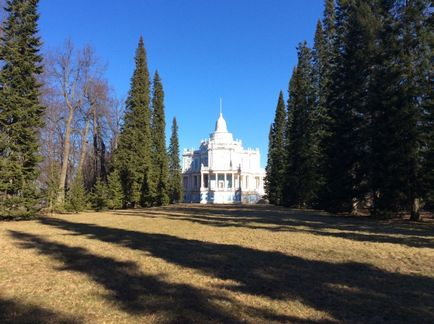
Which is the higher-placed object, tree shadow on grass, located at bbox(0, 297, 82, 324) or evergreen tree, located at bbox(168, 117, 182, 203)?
evergreen tree, located at bbox(168, 117, 182, 203)

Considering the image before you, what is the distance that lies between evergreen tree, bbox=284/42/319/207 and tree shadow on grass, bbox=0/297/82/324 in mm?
30863

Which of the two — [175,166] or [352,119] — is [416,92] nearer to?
[352,119]

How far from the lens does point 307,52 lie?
41406mm

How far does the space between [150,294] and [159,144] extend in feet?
136

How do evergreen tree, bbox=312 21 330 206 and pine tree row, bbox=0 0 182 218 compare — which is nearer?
pine tree row, bbox=0 0 182 218

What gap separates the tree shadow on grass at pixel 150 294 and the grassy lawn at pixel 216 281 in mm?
16

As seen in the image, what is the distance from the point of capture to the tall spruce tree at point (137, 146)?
1455 inches

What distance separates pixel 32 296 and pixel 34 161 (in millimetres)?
16932

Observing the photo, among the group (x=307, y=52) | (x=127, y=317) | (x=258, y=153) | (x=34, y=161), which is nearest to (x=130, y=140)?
(x=34, y=161)

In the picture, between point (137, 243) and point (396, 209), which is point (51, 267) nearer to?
point (137, 243)

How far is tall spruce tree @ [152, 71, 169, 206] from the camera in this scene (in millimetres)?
43812

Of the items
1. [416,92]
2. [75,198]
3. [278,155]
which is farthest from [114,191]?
[278,155]

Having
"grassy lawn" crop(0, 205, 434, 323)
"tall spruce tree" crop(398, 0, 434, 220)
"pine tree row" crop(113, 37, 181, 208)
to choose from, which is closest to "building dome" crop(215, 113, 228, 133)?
"pine tree row" crop(113, 37, 181, 208)

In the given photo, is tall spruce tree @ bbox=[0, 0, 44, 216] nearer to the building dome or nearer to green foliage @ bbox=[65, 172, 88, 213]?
green foliage @ bbox=[65, 172, 88, 213]
